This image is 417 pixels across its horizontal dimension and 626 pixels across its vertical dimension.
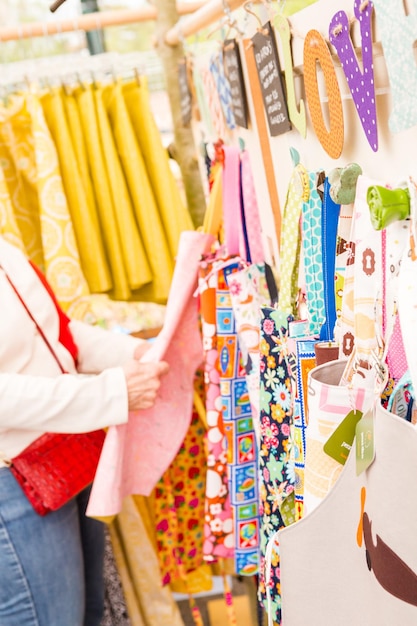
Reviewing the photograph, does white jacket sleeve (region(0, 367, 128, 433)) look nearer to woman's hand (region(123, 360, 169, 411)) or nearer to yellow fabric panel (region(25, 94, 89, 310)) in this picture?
woman's hand (region(123, 360, 169, 411))

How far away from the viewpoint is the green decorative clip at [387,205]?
523mm

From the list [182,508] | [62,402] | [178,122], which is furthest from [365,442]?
[178,122]

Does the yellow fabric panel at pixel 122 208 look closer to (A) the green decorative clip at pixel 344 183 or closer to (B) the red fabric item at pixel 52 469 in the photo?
(B) the red fabric item at pixel 52 469

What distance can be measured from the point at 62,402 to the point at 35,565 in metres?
0.32

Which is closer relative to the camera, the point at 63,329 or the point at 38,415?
the point at 38,415

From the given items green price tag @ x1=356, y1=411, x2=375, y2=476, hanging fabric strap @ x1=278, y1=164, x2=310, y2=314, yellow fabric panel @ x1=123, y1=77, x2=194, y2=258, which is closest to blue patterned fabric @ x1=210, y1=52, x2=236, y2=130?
hanging fabric strap @ x1=278, y1=164, x2=310, y2=314

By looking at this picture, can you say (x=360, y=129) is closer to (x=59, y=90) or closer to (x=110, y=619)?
(x=59, y=90)

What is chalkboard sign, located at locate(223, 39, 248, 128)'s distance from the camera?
1076mm

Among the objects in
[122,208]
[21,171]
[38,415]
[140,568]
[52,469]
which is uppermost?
[21,171]

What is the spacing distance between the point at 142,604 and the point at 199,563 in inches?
11.0

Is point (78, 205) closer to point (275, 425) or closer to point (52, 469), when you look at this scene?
point (52, 469)

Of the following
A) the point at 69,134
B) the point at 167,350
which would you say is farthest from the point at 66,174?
the point at 167,350

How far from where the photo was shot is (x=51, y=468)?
1.34m

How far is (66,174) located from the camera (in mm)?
1744
